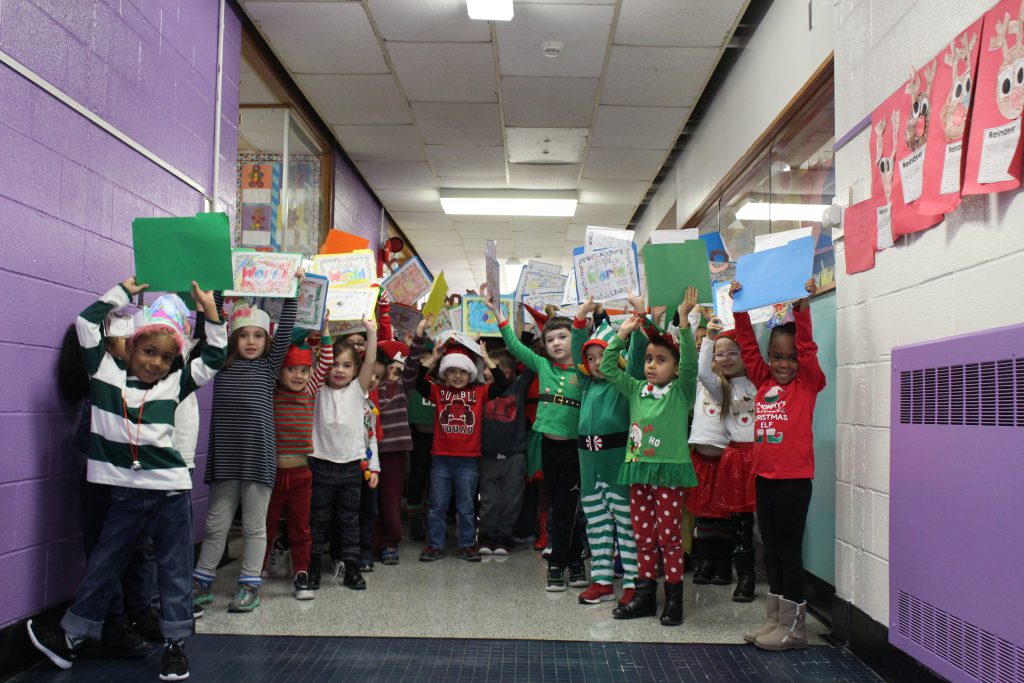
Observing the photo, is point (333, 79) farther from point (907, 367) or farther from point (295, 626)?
point (907, 367)

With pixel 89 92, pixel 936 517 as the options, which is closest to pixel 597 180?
pixel 89 92

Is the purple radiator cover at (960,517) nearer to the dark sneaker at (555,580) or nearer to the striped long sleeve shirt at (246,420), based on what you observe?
the dark sneaker at (555,580)

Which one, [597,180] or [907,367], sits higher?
[597,180]

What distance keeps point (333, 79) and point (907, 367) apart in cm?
408

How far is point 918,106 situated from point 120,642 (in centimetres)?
284

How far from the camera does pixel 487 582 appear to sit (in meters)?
3.57

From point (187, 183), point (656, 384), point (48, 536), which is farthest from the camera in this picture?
point (187, 183)

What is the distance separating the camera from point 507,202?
25.6ft

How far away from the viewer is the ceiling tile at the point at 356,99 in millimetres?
5176

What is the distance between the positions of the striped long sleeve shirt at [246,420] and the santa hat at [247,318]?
0.07 metres

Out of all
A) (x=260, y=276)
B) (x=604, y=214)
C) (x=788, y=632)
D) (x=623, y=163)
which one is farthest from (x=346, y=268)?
(x=604, y=214)

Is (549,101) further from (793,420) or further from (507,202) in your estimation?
(793,420)

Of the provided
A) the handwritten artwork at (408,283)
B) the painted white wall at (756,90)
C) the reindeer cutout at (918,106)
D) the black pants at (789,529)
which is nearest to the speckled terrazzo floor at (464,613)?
the black pants at (789,529)

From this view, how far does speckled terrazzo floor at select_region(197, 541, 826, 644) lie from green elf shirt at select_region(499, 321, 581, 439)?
27.1 inches
